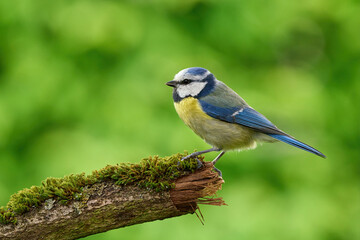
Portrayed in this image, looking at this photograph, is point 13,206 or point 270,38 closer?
point 13,206

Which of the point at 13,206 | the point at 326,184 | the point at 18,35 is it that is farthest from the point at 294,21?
the point at 13,206

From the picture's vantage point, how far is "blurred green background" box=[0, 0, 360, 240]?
4277 mm

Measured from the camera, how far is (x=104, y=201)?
7.98 ft

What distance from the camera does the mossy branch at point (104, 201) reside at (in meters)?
2.42

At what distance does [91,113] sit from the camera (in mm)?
4566

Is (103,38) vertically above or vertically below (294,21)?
above

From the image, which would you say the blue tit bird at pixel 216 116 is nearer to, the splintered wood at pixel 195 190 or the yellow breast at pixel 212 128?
the yellow breast at pixel 212 128

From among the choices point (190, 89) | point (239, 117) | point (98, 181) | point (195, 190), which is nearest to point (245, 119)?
point (239, 117)

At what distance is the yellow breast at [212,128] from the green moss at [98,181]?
1.70 feet

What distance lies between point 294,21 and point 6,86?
319 cm

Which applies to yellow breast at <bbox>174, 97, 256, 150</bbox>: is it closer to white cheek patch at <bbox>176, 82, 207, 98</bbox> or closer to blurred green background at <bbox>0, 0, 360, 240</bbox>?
white cheek patch at <bbox>176, 82, 207, 98</bbox>

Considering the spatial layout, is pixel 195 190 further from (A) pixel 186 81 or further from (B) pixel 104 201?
(A) pixel 186 81

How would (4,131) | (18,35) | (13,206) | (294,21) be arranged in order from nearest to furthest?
(13,206), (4,131), (18,35), (294,21)

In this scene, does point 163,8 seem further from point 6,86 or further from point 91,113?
point 6,86
